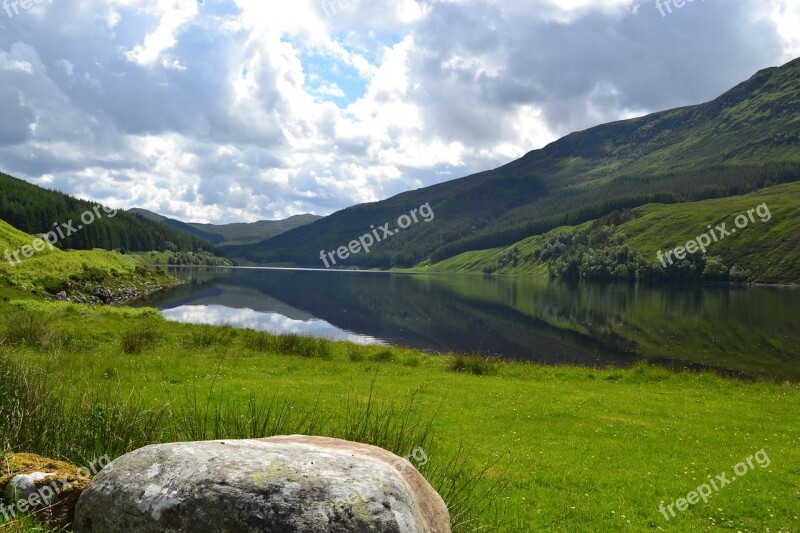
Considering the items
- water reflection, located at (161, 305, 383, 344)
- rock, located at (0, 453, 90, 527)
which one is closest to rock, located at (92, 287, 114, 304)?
water reflection, located at (161, 305, 383, 344)

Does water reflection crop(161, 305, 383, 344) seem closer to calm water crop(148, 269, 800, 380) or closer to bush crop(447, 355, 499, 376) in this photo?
calm water crop(148, 269, 800, 380)

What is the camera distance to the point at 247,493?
15.6ft

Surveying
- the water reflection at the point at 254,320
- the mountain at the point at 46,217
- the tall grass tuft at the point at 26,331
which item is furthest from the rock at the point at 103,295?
the mountain at the point at 46,217

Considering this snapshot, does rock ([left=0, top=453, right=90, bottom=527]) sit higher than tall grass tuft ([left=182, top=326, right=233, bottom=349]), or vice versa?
rock ([left=0, top=453, right=90, bottom=527])

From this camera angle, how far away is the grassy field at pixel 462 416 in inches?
341

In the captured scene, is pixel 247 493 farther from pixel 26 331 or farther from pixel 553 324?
pixel 553 324

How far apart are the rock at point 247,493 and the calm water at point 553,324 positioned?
4188 cm

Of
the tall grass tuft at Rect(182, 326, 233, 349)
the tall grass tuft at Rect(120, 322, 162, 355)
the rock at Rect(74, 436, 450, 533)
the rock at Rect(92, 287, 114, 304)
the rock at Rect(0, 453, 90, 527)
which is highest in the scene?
the rock at Rect(92, 287, 114, 304)

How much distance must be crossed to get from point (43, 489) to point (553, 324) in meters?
68.5

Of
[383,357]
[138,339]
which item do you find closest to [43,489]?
[138,339]

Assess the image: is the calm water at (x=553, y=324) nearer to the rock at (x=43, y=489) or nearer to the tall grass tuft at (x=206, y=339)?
the tall grass tuft at (x=206, y=339)

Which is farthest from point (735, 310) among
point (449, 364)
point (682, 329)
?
point (449, 364)

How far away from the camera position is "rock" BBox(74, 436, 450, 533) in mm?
4730

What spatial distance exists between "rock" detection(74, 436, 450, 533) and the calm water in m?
41.9
